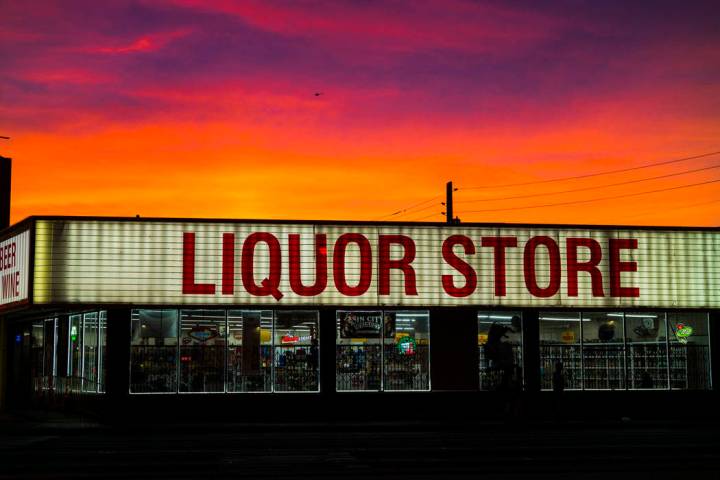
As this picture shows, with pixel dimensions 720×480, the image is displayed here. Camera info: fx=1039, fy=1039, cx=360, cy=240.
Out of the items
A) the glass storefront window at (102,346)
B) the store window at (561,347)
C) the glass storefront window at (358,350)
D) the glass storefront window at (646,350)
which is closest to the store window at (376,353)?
the glass storefront window at (358,350)

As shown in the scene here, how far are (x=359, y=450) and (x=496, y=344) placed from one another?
13.1 m

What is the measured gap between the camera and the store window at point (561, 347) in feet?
117

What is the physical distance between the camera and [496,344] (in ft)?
116

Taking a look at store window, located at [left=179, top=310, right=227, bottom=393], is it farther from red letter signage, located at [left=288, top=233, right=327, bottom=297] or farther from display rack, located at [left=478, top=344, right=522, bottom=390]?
display rack, located at [left=478, top=344, right=522, bottom=390]

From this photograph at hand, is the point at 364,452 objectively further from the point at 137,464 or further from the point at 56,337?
the point at 56,337

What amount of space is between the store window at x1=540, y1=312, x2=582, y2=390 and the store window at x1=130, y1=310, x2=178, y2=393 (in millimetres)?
12420

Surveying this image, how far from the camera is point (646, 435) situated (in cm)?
2783

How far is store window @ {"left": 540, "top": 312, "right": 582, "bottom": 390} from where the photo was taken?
35562mm

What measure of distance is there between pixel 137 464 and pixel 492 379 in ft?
57.6

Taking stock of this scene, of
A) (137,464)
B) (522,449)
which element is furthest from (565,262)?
(137,464)

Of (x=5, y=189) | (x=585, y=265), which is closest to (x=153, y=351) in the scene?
(x=585, y=265)

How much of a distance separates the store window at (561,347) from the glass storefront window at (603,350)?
243mm

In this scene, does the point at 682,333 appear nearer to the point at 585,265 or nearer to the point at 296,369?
the point at 585,265

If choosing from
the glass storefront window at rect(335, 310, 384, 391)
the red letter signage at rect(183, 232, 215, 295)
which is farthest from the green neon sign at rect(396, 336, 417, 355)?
the red letter signage at rect(183, 232, 215, 295)
